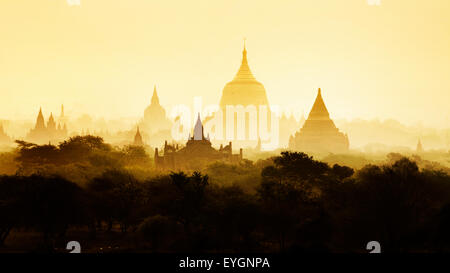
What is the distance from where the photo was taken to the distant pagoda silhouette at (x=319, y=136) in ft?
614

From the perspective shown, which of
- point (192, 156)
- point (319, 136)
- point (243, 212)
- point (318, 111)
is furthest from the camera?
point (318, 111)

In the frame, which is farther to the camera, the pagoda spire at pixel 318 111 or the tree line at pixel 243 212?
the pagoda spire at pixel 318 111

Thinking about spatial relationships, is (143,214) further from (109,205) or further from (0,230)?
(0,230)

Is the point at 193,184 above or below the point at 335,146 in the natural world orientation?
below

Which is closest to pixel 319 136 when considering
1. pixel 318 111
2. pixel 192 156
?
pixel 318 111

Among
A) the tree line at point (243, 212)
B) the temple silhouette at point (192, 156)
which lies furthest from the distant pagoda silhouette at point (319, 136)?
the tree line at point (243, 212)

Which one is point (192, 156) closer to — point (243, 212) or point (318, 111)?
point (243, 212)

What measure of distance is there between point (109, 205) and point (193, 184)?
245 inches

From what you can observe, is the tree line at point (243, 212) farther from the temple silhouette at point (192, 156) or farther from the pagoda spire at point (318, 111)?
the pagoda spire at point (318, 111)

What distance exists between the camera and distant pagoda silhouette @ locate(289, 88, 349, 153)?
187 metres

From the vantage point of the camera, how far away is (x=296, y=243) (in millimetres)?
A: 54000

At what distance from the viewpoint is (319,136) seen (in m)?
189

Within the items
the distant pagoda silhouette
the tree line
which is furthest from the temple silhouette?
the distant pagoda silhouette
